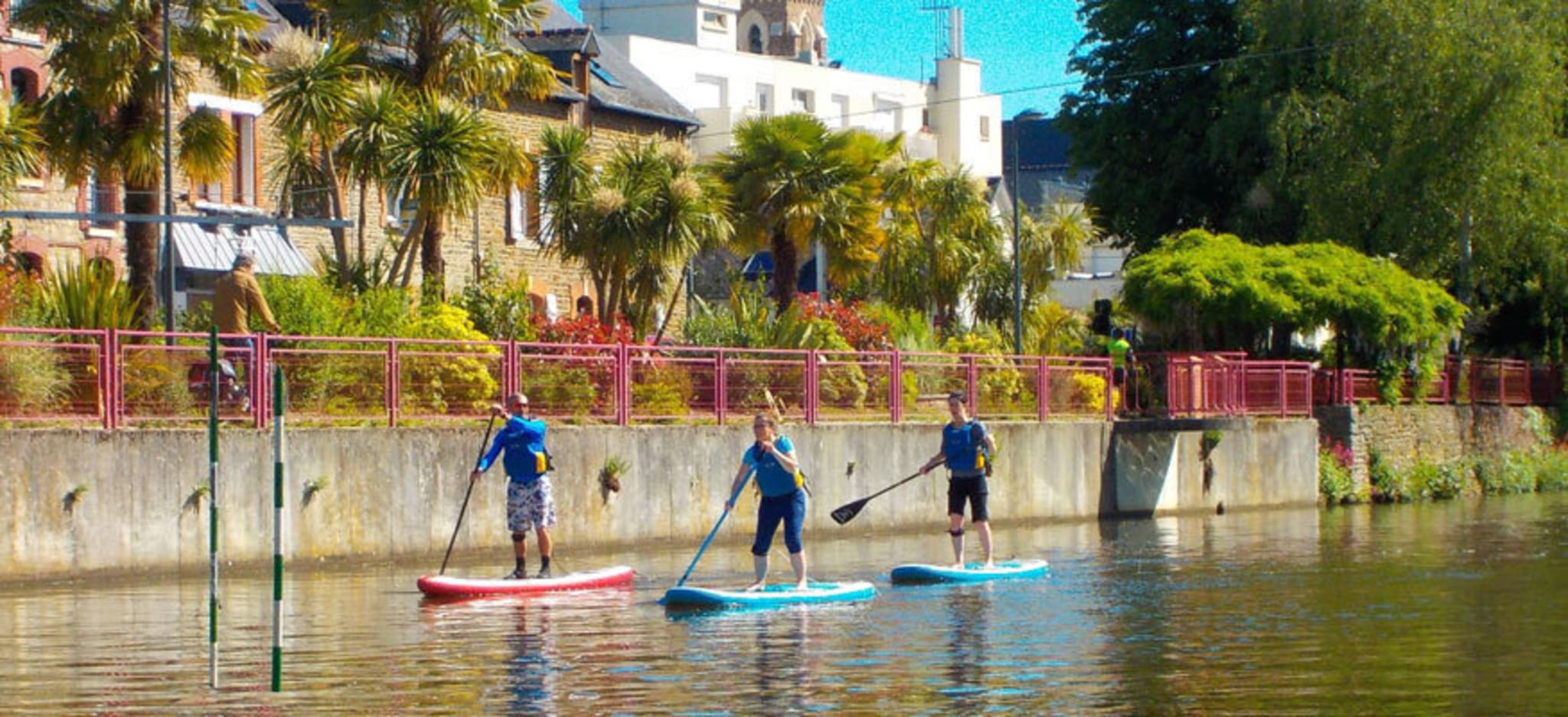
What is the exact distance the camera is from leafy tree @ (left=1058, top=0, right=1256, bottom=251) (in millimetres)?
57188

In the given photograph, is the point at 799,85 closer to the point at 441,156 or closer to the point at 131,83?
the point at 441,156

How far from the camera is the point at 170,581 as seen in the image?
23.4 metres

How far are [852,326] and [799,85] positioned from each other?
45.2m

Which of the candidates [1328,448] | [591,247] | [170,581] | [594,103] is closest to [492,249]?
[594,103]

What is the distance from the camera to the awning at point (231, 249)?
4106 cm

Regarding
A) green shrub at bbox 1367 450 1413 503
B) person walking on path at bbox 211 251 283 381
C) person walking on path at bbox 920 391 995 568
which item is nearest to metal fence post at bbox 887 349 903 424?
person walking on path at bbox 920 391 995 568

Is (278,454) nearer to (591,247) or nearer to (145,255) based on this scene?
(145,255)

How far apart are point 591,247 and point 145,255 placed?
8.88m

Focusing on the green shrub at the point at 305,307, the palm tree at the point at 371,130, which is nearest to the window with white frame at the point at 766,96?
the palm tree at the point at 371,130

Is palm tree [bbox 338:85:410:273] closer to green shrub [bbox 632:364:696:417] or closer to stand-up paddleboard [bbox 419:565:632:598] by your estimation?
green shrub [bbox 632:364:696:417]

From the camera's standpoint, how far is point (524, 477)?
22438 millimetres

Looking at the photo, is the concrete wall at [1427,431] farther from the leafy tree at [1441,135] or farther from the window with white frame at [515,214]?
the window with white frame at [515,214]

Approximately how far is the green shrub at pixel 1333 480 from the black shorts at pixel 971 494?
70.2 feet

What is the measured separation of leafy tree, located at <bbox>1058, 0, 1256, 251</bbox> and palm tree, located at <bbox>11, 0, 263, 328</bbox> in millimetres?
30747
